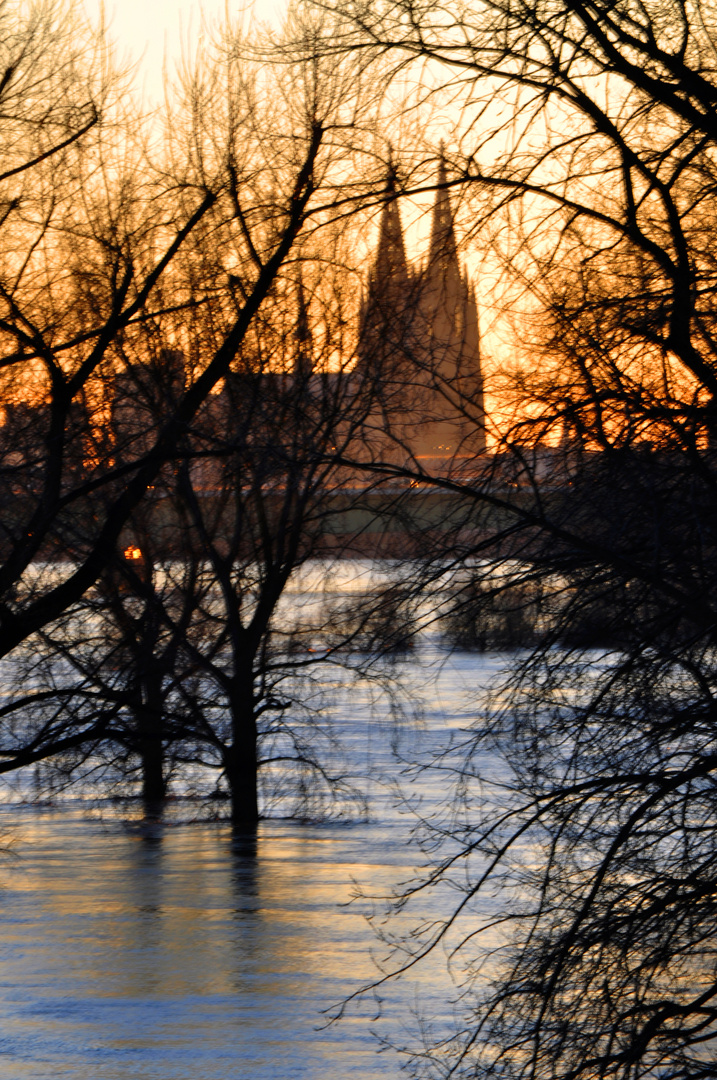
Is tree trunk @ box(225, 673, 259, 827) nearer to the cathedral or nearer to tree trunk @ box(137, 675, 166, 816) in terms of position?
tree trunk @ box(137, 675, 166, 816)

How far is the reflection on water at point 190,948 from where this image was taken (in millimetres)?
11922

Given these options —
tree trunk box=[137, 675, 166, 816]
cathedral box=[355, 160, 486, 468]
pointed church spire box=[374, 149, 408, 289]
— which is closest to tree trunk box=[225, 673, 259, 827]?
tree trunk box=[137, 675, 166, 816]

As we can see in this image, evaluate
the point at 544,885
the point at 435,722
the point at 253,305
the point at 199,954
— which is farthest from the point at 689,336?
the point at 435,722

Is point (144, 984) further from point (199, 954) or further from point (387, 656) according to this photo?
point (387, 656)

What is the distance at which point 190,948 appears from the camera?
1678 centimetres

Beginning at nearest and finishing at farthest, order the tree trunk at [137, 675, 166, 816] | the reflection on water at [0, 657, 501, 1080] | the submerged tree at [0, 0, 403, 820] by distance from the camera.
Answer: the submerged tree at [0, 0, 403, 820], the reflection on water at [0, 657, 501, 1080], the tree trunk at [137, 675, 166, 816]

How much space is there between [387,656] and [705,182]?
2653 mm

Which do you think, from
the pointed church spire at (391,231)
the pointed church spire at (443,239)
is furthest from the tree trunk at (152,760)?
the pointed church spire at (443,239)

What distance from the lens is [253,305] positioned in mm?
12930

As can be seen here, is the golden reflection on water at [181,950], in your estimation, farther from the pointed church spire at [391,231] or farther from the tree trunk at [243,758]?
the pointed church spire at [391,231]

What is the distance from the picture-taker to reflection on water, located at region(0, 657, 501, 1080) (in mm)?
11922

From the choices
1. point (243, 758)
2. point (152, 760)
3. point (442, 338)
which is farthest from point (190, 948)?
point (442, 338)

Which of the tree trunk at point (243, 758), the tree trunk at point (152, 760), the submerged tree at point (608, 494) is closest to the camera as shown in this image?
the submerged tree at point (608, 494)

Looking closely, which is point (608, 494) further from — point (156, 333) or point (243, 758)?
point (243, 758)
